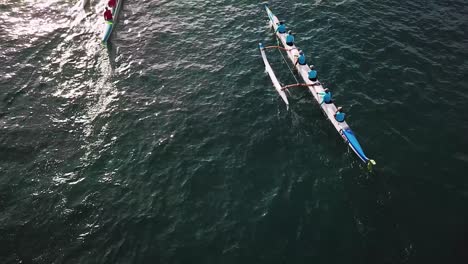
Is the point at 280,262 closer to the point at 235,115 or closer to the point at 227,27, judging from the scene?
the point at 235,115

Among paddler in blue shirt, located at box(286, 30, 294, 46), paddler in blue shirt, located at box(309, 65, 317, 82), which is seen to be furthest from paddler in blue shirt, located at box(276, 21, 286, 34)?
paddler in blue shirt, located at box(309, 65, 317, 82)

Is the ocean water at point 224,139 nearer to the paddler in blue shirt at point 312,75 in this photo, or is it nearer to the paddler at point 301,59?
the paddler in blue shirt at point 312,75

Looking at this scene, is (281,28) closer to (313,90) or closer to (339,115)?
(313,90)

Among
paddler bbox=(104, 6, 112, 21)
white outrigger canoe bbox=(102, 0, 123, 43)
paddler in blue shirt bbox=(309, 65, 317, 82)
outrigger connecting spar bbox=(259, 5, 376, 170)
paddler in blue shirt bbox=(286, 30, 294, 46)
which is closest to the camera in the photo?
outrigger connecting spar bbox=(259, 5, 376, 170)

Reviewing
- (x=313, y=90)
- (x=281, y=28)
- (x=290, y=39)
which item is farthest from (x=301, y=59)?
(x=281, y=28)

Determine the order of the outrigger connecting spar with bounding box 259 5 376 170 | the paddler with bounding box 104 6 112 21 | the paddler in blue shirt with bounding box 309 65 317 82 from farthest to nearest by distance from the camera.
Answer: the paddler with bounding box 104 6 112 21
the paddler in blue shirt with bounding box 309 65 317 82
the outrigger connecting spar with bounding box 259 5 376 170

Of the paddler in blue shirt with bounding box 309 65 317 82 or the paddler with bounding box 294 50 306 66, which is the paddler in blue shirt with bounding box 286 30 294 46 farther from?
the paddler in blue shirt with bounding box 309 65 317 82

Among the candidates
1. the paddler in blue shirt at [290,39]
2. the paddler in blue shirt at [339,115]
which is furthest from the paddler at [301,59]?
the paddler in blue shirt at [339,115]
